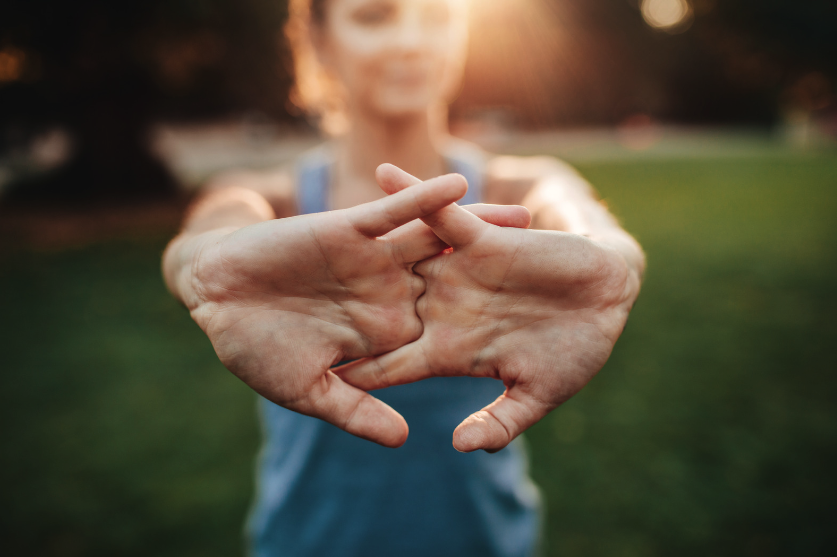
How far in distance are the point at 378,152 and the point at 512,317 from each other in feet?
3.02

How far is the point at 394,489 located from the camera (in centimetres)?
171

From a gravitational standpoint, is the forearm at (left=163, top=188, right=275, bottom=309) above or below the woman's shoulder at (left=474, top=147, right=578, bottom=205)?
below

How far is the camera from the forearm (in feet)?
3.82

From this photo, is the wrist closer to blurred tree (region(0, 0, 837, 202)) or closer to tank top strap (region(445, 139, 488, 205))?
tank top strap (region(445, 139, 488, 205))

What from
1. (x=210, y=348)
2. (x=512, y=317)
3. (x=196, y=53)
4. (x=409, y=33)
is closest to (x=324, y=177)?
(x=409, y=33)

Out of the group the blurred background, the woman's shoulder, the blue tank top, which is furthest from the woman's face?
the blurred background

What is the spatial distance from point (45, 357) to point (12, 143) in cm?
826

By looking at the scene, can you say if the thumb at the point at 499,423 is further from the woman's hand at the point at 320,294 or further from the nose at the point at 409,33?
the nose at the point at 409,33

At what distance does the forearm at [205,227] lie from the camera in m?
1.16

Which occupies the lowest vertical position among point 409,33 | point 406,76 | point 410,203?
point 410,203

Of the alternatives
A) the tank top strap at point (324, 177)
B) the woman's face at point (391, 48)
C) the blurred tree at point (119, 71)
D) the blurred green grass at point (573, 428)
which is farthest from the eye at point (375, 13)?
the blurred tree at point (119, 71)

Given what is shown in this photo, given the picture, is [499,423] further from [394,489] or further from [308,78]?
[308,78]

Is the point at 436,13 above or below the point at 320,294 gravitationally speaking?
above

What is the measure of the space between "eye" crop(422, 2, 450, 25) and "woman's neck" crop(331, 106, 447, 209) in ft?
0.96
